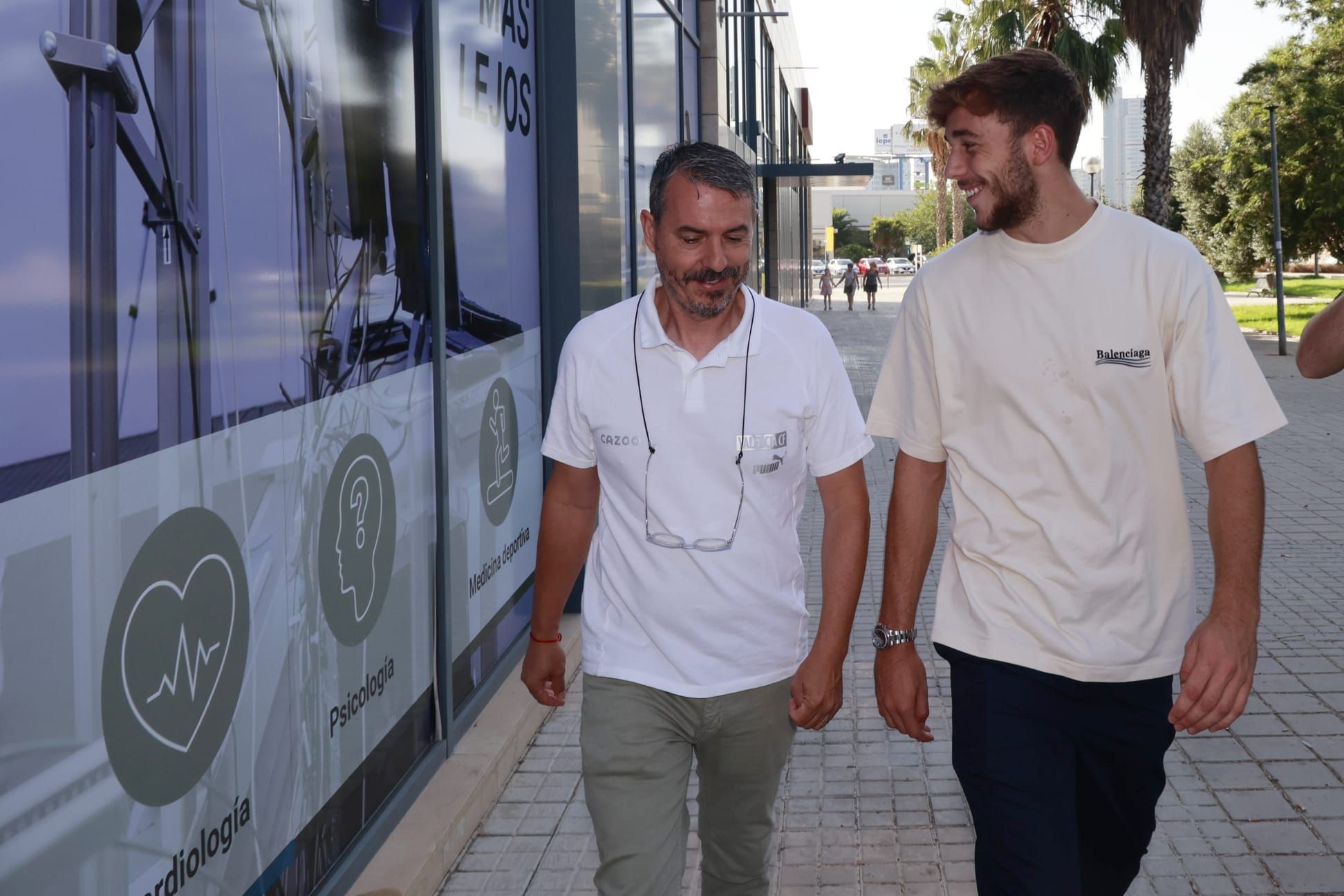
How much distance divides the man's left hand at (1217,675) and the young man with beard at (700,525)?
2.06 ft

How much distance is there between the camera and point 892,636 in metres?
3.01

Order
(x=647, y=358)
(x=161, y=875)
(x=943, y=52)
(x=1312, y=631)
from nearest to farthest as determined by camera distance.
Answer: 1. (x=161, y=875)
2. (x=647, y=358)
3. (x=1312, y=631)
4. (x=943, y=52)

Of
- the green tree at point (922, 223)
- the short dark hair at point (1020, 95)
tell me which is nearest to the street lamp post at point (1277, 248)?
the short dark hair at point (1020, 95)

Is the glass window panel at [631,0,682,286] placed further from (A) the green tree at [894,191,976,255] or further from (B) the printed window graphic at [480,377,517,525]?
(A) the green tree at [894,191,976,255]

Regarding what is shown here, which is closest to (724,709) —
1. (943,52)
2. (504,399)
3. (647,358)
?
(647,358)

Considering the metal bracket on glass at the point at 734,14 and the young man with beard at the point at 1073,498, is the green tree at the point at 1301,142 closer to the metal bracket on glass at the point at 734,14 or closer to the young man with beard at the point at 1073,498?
the metal bracket on glass at the point at 734,14

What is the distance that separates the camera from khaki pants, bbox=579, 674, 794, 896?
115 inches

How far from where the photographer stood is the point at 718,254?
2912mm

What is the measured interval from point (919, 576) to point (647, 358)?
69 cm

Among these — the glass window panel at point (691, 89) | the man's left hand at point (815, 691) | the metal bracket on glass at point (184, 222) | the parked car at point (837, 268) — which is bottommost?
the man's left hand at point (815, 691)

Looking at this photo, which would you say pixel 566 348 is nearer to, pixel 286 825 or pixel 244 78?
pixel 244 78

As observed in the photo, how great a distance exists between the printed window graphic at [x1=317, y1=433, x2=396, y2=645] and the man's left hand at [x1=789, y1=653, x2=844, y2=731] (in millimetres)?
1325

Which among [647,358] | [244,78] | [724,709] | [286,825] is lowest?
[286,825]

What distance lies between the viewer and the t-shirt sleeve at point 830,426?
3.00 meters
